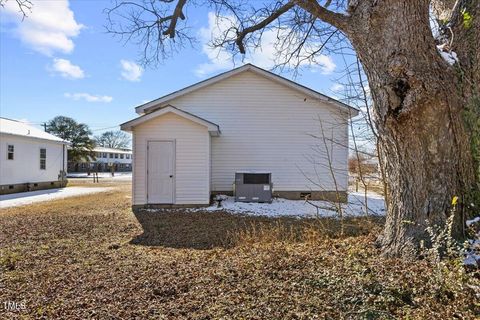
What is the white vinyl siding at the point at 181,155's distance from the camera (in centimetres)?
1027

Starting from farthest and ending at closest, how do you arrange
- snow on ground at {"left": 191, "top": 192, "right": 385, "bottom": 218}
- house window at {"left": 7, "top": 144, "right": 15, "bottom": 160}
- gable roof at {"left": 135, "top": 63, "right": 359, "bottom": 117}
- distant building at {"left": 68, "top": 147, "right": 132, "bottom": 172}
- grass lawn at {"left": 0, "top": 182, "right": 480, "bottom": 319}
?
distant building at {"left": 68, "top": 147, "right": 132, "bottom": 172}, house window at {"left": 7, "top": 144, "right": 15, "bottom": 160}, gable roof at {"left": 135, "top": 63, "right": 359, "bottom": 117}, snow on ground at {"left": 191, "top": 192, "right": 385, "bottom": 218}, grass lawn at {"left": 0, "top": 182, "right": 480, "bottom": 319}

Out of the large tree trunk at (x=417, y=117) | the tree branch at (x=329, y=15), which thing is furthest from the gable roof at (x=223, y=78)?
the large tree trunk at (x=417, y=117)

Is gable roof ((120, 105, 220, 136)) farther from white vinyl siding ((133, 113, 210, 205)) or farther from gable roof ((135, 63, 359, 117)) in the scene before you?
gable roof ((135, 63, 359, 117))

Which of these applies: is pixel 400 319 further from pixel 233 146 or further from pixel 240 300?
pixel 233 146

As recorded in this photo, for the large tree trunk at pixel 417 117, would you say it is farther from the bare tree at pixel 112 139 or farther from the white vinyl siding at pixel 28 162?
the bare tree at pixel 112 139

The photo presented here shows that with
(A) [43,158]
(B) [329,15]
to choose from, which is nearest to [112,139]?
(A) [43,158]

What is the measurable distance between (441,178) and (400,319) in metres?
1.46

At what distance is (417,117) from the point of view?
2.99m

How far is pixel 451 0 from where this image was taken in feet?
13.2

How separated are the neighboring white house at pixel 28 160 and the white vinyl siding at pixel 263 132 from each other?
366 inches

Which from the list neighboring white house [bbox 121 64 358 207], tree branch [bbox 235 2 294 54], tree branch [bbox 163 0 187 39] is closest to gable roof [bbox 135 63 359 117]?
neighboring white house [bbox 121 64 358 207]

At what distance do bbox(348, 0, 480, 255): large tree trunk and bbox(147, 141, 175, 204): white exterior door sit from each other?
807 cm

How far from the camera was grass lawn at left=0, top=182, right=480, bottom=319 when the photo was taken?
8.05 ft

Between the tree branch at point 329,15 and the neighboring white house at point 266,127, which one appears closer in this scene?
the tree branch at point 329,15
